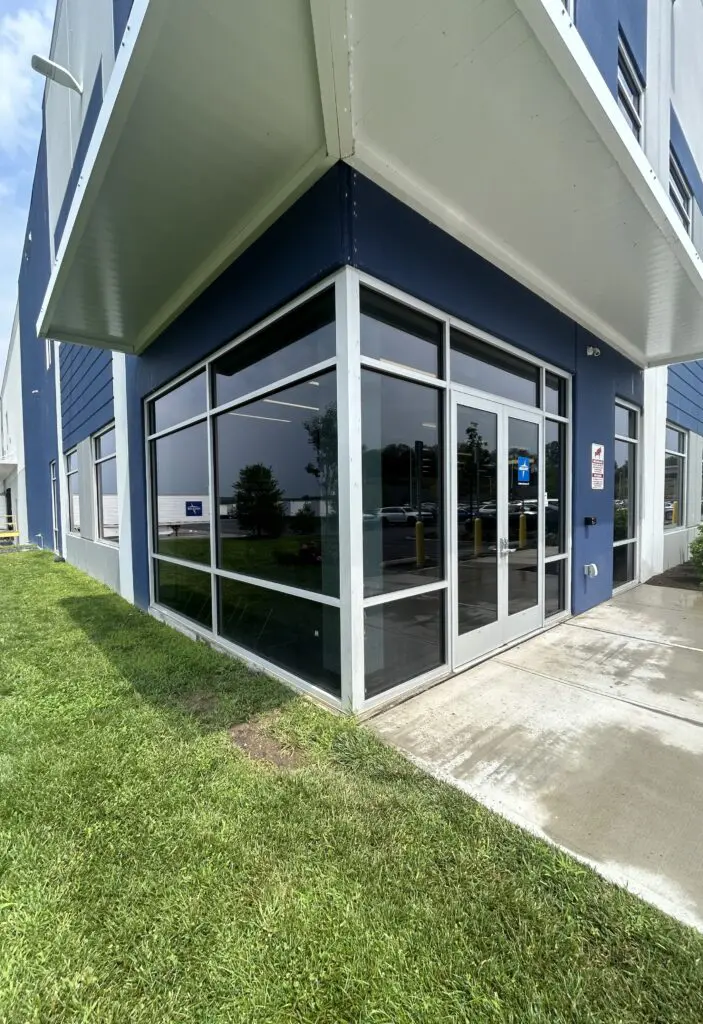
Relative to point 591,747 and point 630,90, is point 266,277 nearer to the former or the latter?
point 591,747

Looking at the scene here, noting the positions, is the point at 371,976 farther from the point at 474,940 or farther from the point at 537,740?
the point at 537,740

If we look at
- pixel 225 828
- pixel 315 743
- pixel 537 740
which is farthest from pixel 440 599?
pixel 225 828

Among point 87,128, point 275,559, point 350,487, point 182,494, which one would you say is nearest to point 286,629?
point 275,559

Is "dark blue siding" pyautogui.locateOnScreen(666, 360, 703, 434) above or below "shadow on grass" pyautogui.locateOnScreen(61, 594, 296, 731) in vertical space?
above

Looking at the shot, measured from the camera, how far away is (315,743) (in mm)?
2848

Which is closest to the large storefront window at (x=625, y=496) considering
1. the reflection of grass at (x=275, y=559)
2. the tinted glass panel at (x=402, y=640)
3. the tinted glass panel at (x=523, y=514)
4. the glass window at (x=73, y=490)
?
the tinted glass panel at (x=523, y=514)

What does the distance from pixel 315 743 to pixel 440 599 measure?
5.05 ft

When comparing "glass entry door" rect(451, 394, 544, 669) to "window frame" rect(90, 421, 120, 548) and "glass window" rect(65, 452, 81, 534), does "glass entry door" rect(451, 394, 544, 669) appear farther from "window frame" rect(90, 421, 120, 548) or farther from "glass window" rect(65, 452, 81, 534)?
"glass window" rect(65, 452, 81, 534)

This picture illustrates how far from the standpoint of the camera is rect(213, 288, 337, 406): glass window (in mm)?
3361

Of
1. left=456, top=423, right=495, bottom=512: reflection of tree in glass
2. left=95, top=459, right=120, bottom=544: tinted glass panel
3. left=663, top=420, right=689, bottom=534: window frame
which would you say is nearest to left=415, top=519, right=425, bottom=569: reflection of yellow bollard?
left=456, top=423, right=495, bottom=512: reflection of tree in glass

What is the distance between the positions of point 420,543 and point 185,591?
329 cm

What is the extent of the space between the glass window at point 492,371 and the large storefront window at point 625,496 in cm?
242

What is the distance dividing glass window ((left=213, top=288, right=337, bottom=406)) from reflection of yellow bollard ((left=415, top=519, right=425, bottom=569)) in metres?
1.46

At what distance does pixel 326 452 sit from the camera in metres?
3.47
